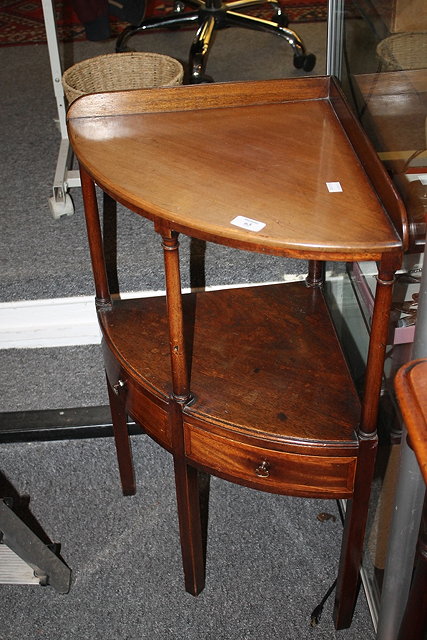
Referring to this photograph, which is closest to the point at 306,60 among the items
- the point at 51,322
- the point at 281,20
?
the point at 281,20

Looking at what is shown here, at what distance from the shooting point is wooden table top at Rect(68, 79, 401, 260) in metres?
0.95

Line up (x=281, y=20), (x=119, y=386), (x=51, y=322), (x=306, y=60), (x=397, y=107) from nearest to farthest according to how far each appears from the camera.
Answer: (x=397, y=107), (x=119, y=386), (x=51, y=322), (x=306, y=60), (x=281, y=20)

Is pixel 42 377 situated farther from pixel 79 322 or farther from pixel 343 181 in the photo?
pixel 343 181

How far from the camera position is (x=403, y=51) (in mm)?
1168

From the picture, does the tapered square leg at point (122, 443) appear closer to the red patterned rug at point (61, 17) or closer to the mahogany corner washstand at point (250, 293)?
the mahogany corner washstand at point (250, 293)

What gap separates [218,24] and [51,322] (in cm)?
145

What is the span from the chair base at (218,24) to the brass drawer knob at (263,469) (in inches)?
66.1

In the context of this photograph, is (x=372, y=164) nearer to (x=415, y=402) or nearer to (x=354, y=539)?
(x=415, y=402)

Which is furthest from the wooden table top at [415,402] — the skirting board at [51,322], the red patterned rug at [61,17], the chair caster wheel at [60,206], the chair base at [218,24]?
the red patterned rug at [61,17]

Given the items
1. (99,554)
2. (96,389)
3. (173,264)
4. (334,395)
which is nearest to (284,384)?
(334,395)

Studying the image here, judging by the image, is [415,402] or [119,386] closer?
[415,402]

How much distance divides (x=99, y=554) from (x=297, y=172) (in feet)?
2.89

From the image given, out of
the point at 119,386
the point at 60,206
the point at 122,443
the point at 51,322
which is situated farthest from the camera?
the point at 60,206

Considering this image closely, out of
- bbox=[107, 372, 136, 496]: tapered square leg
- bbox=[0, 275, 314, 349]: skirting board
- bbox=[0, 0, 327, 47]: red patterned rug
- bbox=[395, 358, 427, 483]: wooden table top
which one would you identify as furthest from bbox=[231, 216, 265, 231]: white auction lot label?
bbox=[0, 0, 327, 47]: red patterned rug
